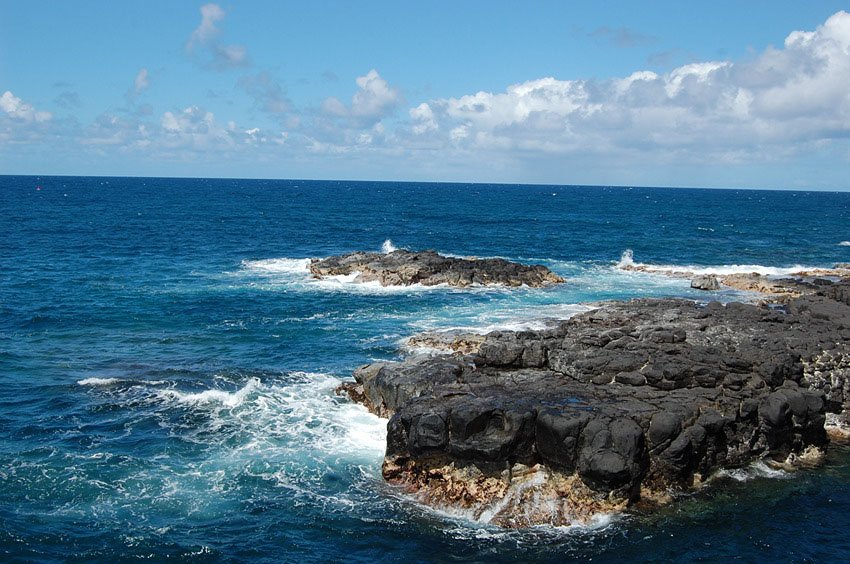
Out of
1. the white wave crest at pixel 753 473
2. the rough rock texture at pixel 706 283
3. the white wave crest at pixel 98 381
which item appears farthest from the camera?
the rough rock texture at pixel 706 283

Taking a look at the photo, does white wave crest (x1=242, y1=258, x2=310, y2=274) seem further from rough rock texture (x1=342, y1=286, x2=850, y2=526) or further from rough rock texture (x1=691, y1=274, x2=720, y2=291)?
rough rock texture (x1=342, y1=286, x2=850, y2=526)

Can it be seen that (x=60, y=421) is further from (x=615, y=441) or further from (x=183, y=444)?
(x=615, y=441)

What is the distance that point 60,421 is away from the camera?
112 ft

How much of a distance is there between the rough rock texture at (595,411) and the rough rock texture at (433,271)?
28819 mm

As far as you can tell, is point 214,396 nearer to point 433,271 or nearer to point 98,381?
point 98,381

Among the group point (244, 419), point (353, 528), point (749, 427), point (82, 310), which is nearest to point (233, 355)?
point (244, 419)

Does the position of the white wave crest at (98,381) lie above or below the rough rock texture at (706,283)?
below

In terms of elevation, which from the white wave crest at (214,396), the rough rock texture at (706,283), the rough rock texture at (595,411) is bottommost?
the white wave crest at (214,396)

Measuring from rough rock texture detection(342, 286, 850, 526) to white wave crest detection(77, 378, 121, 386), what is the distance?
1354 centimetres

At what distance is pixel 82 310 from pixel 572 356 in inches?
1608

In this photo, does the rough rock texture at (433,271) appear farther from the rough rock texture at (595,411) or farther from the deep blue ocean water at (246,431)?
the rough rock texture at (595,411)

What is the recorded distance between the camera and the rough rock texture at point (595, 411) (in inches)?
1061

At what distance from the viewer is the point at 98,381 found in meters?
39.7

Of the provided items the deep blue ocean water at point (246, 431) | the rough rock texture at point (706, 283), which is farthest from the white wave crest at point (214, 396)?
the rough rock texture at point (706, 283)
